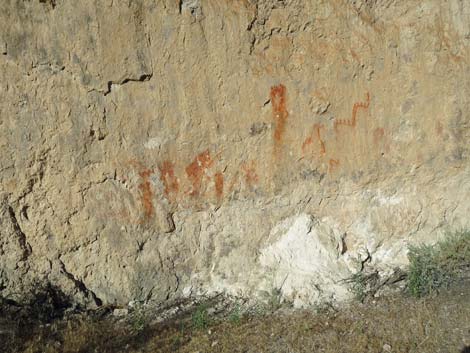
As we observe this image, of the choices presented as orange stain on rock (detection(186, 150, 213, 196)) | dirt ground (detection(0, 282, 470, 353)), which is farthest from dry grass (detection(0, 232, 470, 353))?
orange stain on rock (detection(186, 150, 213, 196))

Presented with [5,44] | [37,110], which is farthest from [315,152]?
[5,44]

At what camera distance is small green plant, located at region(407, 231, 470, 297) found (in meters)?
3.94

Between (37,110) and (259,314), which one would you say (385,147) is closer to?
(259,314)

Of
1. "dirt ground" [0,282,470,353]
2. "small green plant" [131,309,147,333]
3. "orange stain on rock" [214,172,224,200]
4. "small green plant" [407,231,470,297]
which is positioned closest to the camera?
"dirt ground" [0,282,470,353]

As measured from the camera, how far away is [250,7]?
12.9ft

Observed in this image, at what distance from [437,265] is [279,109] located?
167 centimetres

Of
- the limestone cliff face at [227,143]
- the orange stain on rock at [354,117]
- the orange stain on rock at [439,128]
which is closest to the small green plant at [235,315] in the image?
the limestone cliff face at [227,143]

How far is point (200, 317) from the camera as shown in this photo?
3871 mm

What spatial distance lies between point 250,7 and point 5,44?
1753 millimetres

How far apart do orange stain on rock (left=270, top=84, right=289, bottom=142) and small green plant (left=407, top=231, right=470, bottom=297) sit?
4.54 ft

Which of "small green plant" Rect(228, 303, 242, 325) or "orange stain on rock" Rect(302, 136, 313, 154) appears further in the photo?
"orange stain on rock" Rect(302, 136, 313, 154)

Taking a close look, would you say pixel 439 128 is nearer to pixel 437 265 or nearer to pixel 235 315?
pixel 437 265

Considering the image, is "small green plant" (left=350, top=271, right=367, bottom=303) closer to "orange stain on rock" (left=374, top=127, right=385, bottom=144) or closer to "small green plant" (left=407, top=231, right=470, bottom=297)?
"small green plant" (left=407, top=231, right=470, bottom=297)

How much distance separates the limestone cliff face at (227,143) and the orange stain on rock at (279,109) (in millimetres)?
18
